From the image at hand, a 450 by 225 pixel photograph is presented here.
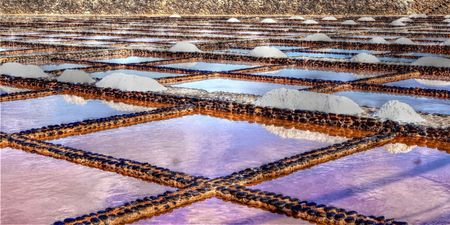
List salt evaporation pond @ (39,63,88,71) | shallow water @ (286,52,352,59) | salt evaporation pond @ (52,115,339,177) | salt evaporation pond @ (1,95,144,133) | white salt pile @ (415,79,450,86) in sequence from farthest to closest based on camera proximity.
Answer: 1. shallow water @ (286,52,352,59)
2. salt evaporation pond @ (39,63,88,71)
3. white salt pile @ (415,79,450,86)
4. salt evaporation pond @ (1,95,144,133)
5. salt evaporation pond @ (52,115,339,177)

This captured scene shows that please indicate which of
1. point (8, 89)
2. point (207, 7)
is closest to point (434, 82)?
point (8, 89)

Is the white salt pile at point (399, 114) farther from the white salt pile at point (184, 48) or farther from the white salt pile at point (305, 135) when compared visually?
the white salt pile at point (184, 48)

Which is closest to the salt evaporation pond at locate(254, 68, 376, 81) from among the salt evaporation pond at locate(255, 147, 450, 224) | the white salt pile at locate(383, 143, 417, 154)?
the white salt pile at locate(383, 143, 417, 154)

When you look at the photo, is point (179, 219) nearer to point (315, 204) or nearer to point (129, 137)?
point (315, 204)

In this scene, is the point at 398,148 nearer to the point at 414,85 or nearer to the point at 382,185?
the point at 382,185

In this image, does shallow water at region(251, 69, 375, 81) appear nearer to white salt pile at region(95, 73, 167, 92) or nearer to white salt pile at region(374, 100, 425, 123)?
white salt pile at region(95, 73, 167, 92)

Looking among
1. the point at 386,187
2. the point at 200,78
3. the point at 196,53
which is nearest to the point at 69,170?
the point at 386,187
